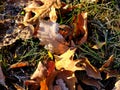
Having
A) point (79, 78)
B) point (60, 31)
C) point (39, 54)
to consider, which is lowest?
point (79, 78)

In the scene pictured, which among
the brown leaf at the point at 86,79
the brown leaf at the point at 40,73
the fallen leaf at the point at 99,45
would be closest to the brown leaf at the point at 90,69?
the brown leaf at the point at 86,79

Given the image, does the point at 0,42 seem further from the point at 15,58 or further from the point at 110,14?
the point at 110,14

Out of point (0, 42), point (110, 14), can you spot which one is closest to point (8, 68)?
point (0, 42)

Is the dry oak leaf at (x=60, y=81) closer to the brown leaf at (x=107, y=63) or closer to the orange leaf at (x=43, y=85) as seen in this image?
the orange leaf at (x=43, y=85)

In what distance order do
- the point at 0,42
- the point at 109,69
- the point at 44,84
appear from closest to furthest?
the point at 44,84
the point at 109,69
the point at 0,42

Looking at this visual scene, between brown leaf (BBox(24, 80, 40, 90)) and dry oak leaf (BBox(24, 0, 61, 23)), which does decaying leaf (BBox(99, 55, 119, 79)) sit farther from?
dry oak leaf (BBox(24, 0, 61, 23))

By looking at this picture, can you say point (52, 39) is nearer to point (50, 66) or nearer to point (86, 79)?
point (50, 66)
